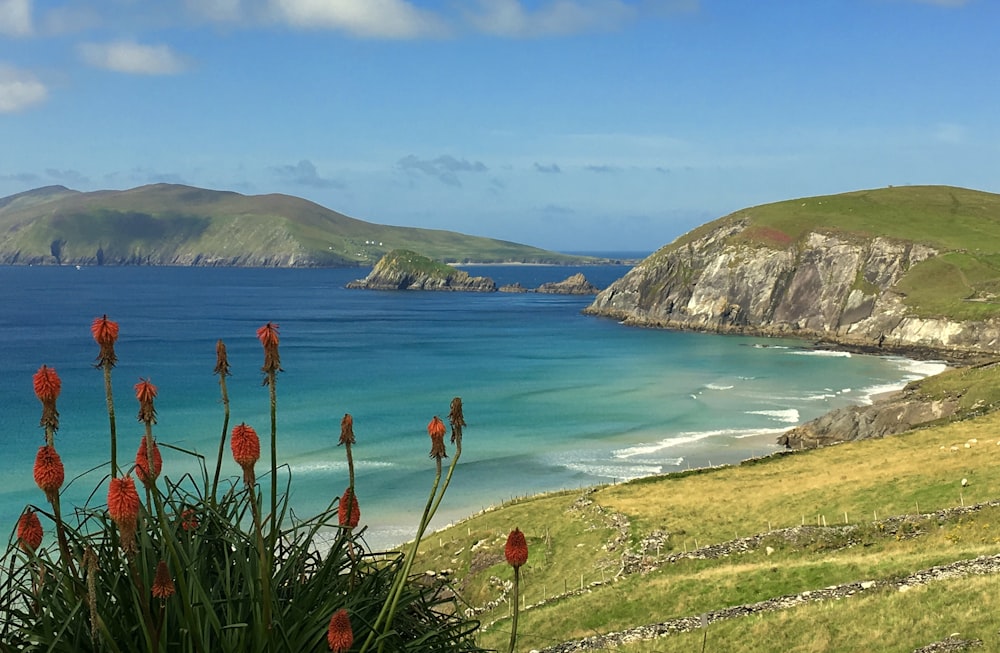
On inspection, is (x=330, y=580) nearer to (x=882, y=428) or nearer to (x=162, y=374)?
(x=882, y=428)

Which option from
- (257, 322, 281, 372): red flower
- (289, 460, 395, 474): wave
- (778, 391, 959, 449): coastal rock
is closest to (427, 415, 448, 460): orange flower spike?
(257, 322, 281, 372): red flower

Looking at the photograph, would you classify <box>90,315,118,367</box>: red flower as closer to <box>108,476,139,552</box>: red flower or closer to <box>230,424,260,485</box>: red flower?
<box>230,424,260,485</box>: red flower

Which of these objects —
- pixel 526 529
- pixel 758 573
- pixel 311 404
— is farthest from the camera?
pixel 311 404

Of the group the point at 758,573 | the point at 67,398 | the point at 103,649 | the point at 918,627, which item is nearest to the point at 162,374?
the point at 67,398

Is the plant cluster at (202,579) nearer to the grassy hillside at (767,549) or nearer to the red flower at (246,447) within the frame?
the red flower at (246,447)

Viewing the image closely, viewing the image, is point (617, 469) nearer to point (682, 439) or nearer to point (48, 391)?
point (682, 439)

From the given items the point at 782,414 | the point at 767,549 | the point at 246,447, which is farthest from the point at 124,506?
the point at 782,414
